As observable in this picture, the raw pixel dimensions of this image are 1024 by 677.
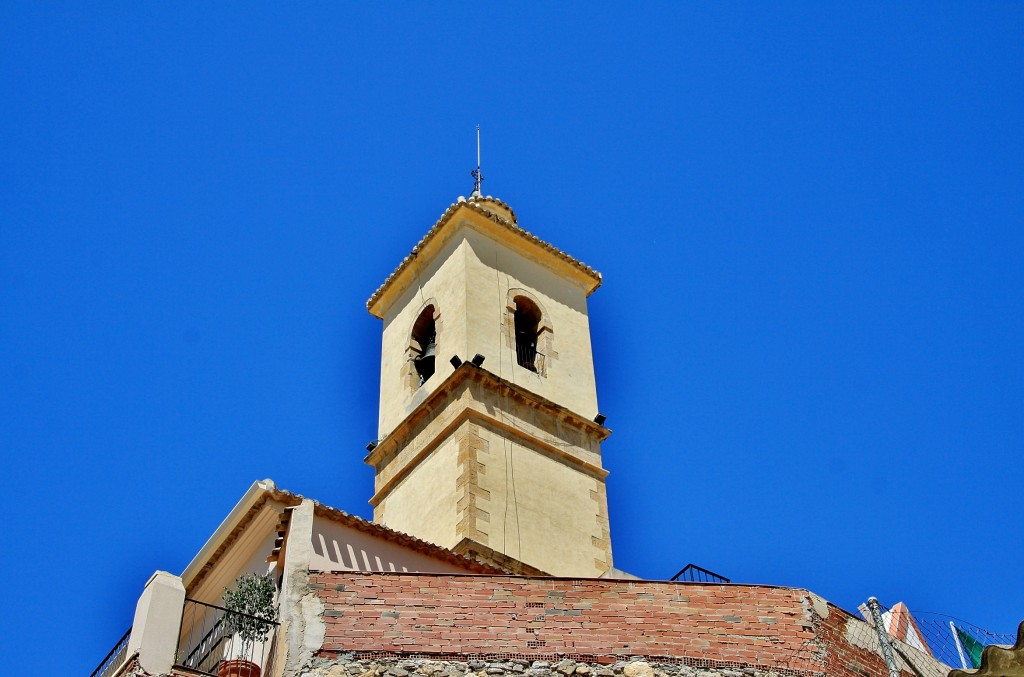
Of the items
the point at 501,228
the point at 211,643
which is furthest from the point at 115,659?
the point at 501,228

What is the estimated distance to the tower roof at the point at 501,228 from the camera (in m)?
26.5

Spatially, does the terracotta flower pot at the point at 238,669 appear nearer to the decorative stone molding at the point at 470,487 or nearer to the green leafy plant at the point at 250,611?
the green leafy plant at the point at 250,611

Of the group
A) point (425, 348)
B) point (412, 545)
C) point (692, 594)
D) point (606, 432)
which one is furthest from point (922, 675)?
point (425, 348)

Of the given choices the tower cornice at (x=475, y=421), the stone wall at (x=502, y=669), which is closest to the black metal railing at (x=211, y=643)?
the stone wall at (x=502, y=669)

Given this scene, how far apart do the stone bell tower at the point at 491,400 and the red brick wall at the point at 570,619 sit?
724 centimetres

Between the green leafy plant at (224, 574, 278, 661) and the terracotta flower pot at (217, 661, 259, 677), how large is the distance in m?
0.16

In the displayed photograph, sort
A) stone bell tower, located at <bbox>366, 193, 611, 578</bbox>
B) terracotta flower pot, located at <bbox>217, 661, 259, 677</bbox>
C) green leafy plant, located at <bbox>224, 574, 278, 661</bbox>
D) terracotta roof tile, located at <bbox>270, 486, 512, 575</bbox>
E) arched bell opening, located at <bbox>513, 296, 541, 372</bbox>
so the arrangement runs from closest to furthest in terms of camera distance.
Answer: terracotta flower pot, located at <bbox>217, 661, 259, 677</bbox>
green leafy plant, located at <bbox>224, 574, 278, 661</bbox>
terracotta roof tile, located at <bbox>270, 486, 512, 575</bbox>
stone bell tower, located at <bbox>366, 193, 611, 578</bbox>
arched bell opening, located at <bbox>513, 296, 541, 372</bbox>

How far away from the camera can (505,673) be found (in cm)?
1344

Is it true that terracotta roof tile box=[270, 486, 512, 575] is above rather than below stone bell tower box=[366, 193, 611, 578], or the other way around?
below

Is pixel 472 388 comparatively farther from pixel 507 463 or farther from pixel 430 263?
pixel 430 263

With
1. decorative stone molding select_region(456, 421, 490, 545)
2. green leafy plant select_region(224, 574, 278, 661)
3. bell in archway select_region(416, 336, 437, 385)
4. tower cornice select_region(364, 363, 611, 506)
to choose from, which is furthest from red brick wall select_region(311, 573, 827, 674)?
bell in archway select_region(416, 336, 437, 385)

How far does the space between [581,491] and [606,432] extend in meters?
1.49

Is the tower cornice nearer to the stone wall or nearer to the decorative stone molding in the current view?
the decorative stone molding

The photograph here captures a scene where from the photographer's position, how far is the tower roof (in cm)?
2645
